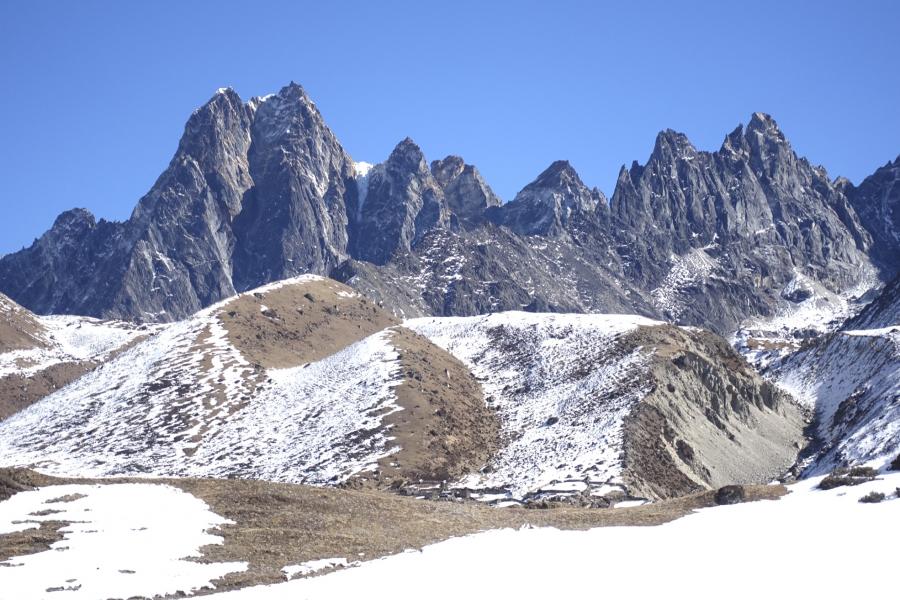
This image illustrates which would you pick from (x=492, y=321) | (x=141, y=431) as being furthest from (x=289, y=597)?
(x=492, y=321)

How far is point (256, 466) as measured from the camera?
94250mm

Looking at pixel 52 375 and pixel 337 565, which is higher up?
pixel 52 375

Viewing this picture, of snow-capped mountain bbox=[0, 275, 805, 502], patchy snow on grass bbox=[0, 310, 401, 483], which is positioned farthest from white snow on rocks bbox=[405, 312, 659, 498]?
patchy snow on grass bbox=[0, 310, 401, 483]

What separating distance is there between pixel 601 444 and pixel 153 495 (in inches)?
1718

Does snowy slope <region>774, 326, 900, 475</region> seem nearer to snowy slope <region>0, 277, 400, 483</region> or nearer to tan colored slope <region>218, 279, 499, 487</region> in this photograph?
→ tan colored slope <region>218, 279, 499, 487</region>

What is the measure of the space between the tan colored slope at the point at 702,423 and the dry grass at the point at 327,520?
27.7 metres

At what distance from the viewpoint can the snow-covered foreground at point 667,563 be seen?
2847 centimetres

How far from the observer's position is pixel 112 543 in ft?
123

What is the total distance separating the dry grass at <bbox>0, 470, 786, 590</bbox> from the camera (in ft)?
121

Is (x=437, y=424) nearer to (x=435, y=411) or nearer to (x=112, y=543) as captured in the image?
(x=435, y=411)

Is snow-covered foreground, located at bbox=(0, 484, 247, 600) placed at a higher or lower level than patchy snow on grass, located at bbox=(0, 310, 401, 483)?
lower

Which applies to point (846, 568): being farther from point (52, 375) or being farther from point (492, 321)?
point (52, 375)

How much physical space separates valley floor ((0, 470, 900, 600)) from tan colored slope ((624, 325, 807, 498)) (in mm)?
31378

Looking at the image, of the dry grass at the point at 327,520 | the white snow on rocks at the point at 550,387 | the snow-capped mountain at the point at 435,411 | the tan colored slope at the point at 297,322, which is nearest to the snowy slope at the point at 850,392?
the snow-capped mountain at the point at 435,411
